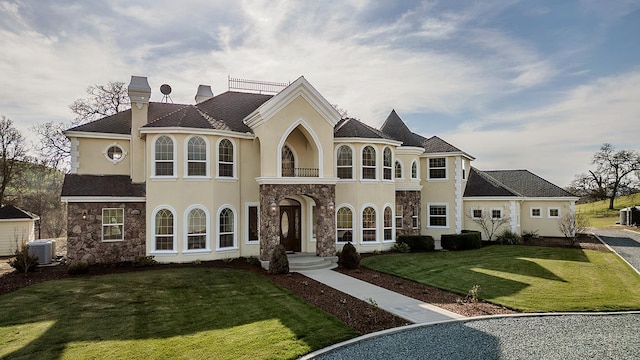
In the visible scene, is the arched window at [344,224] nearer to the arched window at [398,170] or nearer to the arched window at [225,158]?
the arched window at [398,170]

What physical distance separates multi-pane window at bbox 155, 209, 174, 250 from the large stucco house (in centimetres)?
5

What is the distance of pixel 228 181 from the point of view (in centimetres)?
1861

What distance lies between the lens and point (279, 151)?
58.9 ft

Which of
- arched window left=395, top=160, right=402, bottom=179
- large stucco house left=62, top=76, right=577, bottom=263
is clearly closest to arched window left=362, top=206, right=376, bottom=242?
large stucco house left=62, top=76, right=577, bottom=263

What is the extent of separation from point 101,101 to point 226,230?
839 inches

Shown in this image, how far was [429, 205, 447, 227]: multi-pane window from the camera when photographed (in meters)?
26.6

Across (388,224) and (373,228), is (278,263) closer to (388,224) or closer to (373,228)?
(373,228)

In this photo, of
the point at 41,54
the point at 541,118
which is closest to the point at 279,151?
the point at 41,54

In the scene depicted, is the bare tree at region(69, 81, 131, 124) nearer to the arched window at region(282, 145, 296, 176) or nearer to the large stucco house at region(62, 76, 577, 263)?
the large stucco house at region(62, 76, 577, 263)

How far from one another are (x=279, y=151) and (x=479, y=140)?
1612 cm

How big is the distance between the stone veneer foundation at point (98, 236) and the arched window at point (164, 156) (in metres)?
2.05

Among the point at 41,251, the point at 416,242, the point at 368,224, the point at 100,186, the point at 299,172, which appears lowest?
the point at 416,242

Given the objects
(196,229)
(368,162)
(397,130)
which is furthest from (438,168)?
(196,229)

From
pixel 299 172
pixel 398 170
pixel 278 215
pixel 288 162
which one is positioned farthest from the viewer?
pixel 398 170
